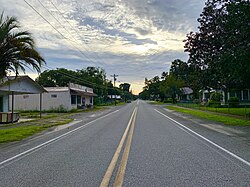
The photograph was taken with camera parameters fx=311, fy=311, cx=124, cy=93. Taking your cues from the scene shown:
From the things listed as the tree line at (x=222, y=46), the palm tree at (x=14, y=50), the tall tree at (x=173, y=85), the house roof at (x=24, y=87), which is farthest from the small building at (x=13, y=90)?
the tall tree at (x=173, y=85)

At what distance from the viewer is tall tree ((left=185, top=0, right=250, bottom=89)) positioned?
20266mm

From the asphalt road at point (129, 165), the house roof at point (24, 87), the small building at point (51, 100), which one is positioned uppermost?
the house roof at point (24, 87)

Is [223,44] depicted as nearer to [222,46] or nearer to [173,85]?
[222,46]

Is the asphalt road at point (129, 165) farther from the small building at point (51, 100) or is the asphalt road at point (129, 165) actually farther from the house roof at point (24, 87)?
the small building at point (51, 100)

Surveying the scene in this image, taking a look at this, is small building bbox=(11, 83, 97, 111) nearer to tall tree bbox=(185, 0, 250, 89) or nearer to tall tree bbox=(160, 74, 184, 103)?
tall tree bbox=(185, 0, 250, 89)

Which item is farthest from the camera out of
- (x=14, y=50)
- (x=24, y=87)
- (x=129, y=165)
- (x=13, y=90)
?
(x=24, y=87)

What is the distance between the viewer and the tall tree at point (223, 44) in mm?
20266

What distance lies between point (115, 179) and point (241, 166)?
11.1 ft

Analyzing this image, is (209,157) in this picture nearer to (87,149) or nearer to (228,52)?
(87,149)

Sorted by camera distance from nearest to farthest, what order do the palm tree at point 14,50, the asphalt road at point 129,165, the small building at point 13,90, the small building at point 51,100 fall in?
the asphalt road at point 129,165, the palm tree at point 14,50, the small building at point 13,90, the small building at point 51,100

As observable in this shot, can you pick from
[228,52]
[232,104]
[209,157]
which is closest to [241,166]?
[209,157]

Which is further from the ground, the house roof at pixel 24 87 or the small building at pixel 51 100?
the house roof at pixel 24 87

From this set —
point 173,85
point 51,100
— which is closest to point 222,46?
point 51,100

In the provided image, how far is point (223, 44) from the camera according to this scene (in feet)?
77.8
